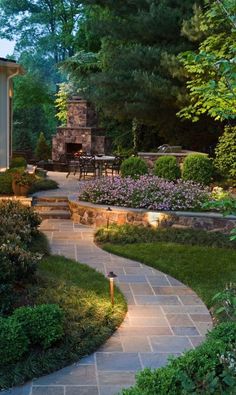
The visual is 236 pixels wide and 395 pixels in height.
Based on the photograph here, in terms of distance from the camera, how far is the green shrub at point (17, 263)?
17.1ft

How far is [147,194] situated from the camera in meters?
10.3

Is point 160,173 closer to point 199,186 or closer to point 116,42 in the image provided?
point 199,186

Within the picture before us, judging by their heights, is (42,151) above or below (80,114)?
below

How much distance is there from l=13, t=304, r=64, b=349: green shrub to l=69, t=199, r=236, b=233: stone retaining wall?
5.28 metres

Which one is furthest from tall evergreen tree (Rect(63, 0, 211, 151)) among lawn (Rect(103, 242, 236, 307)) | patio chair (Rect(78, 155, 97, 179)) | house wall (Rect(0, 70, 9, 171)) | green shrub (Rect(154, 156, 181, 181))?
lawn (Rect(103, 242, 236, 307))

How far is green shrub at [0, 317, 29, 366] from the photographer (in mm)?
4219

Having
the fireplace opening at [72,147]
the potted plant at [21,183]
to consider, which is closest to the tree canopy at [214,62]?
the potted plant at [21,183]

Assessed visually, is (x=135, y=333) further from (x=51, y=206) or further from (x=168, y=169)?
(x=168, y=169)

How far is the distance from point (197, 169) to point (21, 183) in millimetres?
3839

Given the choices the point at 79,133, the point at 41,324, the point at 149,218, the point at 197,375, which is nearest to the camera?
the point at 197,375

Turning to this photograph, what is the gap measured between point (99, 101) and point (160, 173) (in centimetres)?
365

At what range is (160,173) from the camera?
11828 mm

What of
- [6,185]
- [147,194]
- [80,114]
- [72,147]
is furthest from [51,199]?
[80,114]

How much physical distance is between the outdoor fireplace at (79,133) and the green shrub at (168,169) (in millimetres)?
8490
